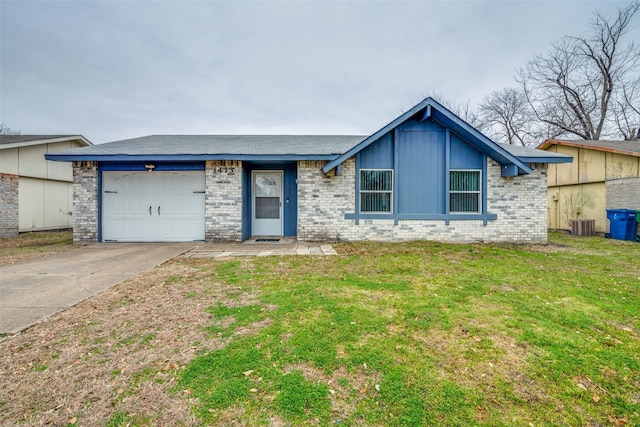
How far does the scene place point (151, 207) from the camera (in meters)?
9.34

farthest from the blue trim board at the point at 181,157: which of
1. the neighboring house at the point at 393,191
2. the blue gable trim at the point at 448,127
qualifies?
the blue gable trim at the point at 448,127

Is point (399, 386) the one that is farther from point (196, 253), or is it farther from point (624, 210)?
point (624, 210)

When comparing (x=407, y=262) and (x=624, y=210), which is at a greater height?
(x=624, y=210)

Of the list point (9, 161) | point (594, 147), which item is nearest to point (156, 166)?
point (9, 161)

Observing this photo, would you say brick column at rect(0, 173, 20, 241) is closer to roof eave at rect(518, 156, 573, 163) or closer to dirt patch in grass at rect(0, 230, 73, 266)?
dirt patch in grass at rect(0, 230, 73, 266)

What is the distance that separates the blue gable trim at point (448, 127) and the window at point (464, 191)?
0.90 meters

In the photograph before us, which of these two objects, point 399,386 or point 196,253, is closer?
point 399,386

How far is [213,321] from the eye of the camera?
10.5 feet

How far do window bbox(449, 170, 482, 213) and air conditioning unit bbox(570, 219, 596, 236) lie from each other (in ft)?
20.7

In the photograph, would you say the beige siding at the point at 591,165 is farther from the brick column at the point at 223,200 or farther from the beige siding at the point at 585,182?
the brick column at the point at 223,200

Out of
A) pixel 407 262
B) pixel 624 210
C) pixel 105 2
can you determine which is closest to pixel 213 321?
pixel 407 262

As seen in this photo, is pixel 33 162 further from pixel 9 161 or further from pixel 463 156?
pixel 463 156

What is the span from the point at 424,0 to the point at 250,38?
10138 mm

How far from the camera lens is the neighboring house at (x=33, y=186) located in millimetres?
10930
